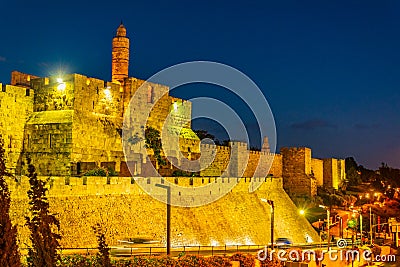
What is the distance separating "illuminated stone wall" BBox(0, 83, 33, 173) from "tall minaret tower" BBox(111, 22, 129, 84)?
6.70 metres

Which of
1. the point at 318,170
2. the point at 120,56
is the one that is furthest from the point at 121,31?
the point at 318,170

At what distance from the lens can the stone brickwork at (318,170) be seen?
5762 centimetres

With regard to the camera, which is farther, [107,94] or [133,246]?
[107,94]

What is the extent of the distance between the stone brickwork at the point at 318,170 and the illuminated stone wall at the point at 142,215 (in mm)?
19234

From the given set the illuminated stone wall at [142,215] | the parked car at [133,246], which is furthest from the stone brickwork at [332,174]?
the parked car at [133,246]

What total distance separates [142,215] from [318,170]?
31878 mm

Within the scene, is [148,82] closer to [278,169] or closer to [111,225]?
[111,225]

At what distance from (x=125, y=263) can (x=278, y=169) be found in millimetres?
32680

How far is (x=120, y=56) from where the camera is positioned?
41000 mm

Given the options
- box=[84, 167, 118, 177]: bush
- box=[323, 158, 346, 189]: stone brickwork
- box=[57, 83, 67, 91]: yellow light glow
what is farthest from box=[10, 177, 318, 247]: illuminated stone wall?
box=[323, 158, 346, 189]: stone brickwork

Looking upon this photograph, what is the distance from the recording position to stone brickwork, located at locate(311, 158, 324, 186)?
189 ft

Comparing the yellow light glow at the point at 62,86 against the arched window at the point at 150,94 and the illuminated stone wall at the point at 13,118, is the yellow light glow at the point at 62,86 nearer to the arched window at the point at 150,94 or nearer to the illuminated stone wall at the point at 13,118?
the illuminated stone wall at the point at 13,118

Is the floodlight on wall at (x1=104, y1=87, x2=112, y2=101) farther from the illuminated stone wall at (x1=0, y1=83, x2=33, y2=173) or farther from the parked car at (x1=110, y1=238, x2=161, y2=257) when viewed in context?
the parked car at (x1=110, y1=238, x2=161, y2=257)

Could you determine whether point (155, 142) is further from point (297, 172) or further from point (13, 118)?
point (297, 172)
